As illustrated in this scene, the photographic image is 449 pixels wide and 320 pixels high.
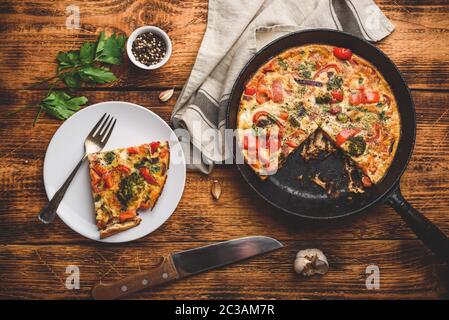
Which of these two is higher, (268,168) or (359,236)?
(268,168)

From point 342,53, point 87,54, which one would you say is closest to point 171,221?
point 87,54

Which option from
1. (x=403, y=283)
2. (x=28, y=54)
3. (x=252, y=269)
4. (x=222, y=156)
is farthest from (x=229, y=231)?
(x=28, y=54)

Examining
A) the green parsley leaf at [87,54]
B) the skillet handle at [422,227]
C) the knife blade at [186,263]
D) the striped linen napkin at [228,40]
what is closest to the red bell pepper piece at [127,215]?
the knife blade at [186,263]

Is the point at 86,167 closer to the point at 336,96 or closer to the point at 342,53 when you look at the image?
the point at 336,96

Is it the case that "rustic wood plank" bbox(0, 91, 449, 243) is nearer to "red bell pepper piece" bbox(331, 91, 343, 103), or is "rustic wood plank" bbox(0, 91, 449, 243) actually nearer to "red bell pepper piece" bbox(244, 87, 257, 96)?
"red bell pepper piece" bbox(244, 87, 257, 96)

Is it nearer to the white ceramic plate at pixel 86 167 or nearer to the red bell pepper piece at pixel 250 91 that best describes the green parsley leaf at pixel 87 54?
the white ceramic plate at pixel 86 167

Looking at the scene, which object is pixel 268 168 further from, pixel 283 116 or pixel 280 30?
pixel 280 30

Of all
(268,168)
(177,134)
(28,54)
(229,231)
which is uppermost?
(28,54)
